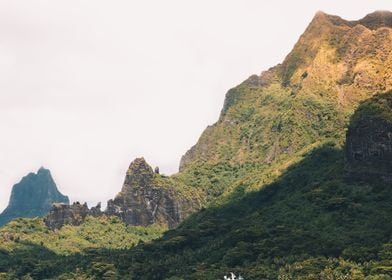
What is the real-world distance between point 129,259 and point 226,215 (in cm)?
3529

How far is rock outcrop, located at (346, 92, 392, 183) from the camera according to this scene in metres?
153

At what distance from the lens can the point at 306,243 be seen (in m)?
135

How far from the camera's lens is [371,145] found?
156 meters

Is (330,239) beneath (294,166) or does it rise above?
beneath

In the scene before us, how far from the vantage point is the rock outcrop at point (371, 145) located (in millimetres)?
153125

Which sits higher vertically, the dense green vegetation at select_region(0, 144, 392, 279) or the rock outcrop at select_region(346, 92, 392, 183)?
the rock outcrop at select_region(346, 92, 392, 183)

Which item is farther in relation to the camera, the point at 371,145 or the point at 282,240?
the point at 371,145

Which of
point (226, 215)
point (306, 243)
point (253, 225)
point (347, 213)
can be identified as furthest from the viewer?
point (226, 215)

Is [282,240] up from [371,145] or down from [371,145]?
down

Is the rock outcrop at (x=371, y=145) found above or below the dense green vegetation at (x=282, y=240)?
above

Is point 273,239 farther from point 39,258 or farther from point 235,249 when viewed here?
point 39,258

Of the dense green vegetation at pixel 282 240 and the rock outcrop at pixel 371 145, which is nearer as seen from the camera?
the dense green vegetation at pixel 282 240

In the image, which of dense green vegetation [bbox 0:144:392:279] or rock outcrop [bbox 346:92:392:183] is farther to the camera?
rock outcrop [bbox 346:92:392:183]

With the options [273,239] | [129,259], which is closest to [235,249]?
[273,239]
